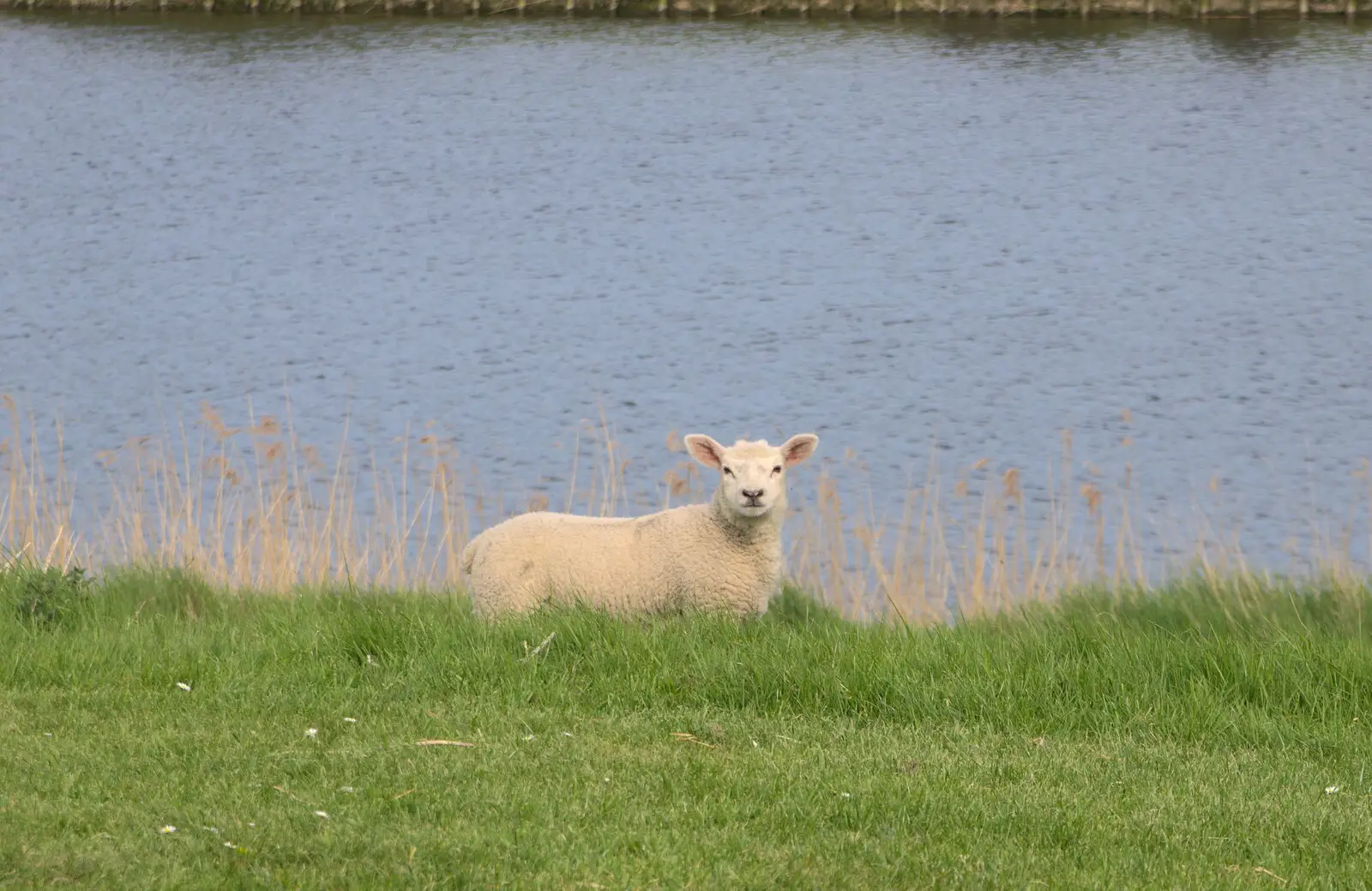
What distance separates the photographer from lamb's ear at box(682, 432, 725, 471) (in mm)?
9219

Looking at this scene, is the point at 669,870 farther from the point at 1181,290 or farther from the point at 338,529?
the point at 1181,290

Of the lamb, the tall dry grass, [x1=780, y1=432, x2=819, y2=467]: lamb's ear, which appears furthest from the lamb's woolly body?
the tall dry grass

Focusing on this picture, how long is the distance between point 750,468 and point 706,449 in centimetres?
42

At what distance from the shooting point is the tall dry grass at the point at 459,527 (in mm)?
12219

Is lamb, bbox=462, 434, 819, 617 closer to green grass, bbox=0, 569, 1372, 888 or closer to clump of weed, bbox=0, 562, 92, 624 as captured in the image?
green grass, bbox=0, 569, 1372, 888

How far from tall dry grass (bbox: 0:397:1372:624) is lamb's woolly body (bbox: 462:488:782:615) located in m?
2.03

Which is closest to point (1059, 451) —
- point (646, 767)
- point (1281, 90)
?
point (646, 767)

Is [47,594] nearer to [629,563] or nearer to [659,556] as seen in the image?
[629,563]

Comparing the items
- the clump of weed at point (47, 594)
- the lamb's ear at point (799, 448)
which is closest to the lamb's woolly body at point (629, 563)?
the lamb's ear at point (799, 448)

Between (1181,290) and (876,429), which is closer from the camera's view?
(876,429)

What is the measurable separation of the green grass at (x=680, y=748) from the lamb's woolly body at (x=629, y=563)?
30 centimetres

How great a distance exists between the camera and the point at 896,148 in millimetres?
36250

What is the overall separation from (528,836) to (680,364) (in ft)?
55.1

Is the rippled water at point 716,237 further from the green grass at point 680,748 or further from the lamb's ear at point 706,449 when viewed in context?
the green grass at point 680,748
